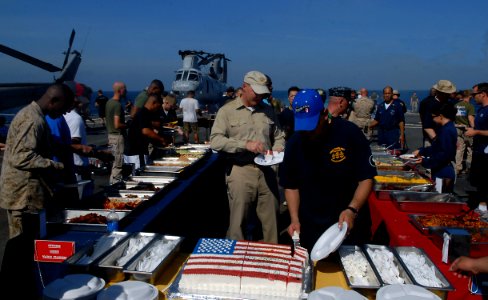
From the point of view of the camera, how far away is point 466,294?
6.65ft

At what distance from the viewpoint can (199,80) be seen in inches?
1073

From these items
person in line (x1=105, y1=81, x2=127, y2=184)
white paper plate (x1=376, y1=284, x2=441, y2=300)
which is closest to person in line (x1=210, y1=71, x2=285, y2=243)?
white paper plate (x1=376, y1=284, x2=441, y2=300)

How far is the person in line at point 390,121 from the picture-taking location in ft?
25.5

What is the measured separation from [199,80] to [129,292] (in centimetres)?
2626

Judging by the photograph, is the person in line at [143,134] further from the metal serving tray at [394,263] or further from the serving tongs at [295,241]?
the metal serving tray at [394,263]

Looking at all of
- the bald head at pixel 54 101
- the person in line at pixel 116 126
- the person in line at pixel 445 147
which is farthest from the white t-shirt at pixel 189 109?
the bald head at pixel 54 101

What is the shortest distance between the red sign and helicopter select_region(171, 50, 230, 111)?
2209 centimetres

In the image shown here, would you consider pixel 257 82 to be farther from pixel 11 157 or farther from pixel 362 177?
pixel 11 157

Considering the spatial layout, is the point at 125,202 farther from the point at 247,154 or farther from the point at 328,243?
the point at 328,243

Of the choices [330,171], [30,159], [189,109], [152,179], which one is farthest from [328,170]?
[189,109]

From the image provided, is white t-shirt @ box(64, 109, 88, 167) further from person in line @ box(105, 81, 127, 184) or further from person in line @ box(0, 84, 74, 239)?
person in line @ box(0, 84, 74, 239)

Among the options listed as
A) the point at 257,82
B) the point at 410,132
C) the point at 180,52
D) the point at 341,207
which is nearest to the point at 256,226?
the point at 257,82

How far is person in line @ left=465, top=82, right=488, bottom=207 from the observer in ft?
16.2

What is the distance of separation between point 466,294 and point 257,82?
2238 mm
